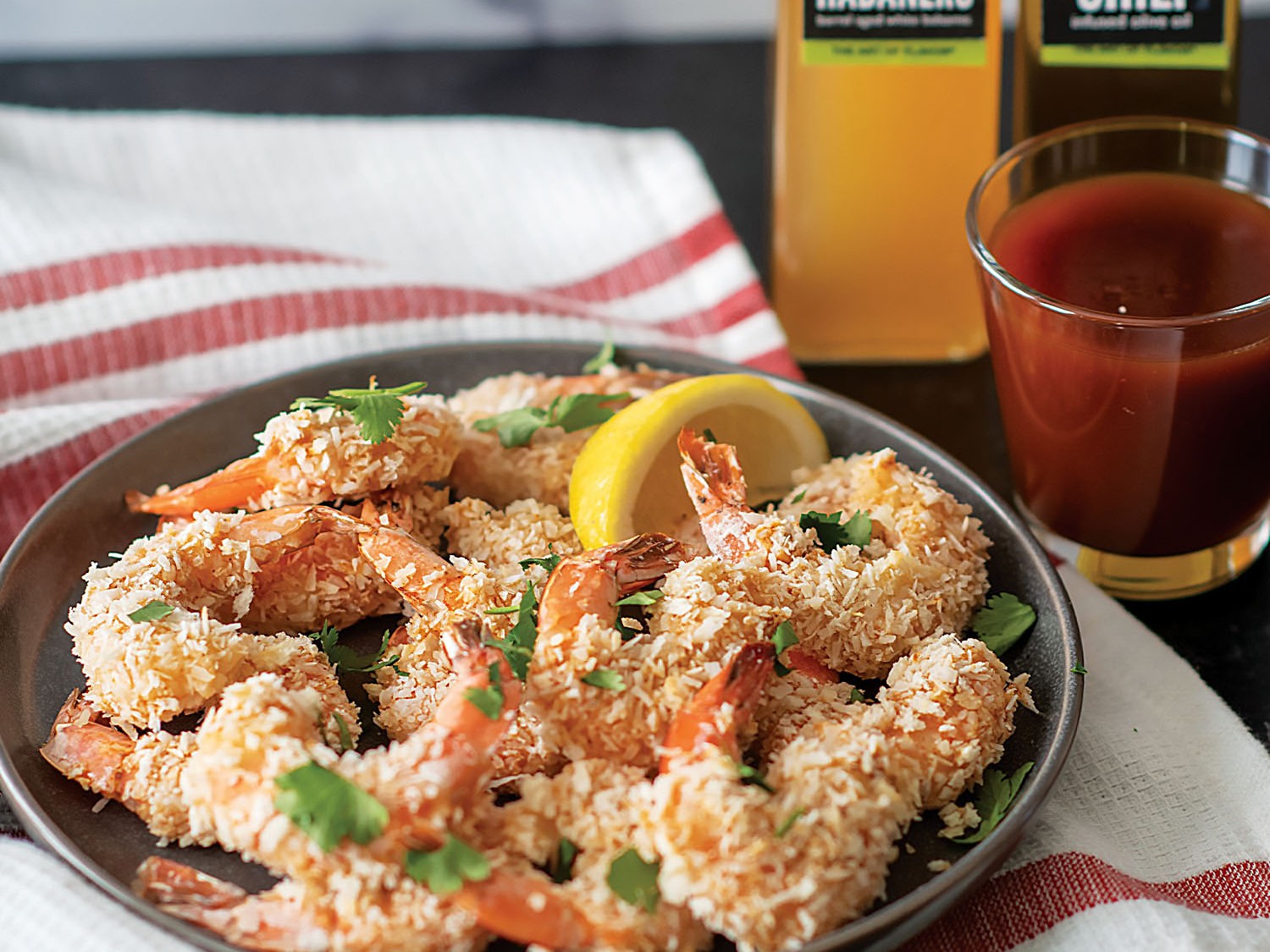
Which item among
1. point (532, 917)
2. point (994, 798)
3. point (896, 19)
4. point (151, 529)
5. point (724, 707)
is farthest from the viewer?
point (896, 19)

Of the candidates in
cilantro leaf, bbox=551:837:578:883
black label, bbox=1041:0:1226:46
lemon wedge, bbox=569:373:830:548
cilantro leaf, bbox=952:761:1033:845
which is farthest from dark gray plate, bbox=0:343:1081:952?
black label, bbox=1041:0:1226:46

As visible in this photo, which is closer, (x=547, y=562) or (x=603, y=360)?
(x=547, y=562)

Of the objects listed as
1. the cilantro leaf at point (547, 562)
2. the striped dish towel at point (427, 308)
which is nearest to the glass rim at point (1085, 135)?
the striped dish towel at point (427, 308)

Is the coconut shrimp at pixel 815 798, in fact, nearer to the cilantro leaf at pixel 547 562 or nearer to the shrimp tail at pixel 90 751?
the cilantro leaf at pixel 547 562

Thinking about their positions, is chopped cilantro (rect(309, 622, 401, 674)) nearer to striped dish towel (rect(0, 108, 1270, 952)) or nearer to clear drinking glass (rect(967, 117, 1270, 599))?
striped dish towel (rect(0, 108, 1270, 952))

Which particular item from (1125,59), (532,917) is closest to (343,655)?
(532,917)

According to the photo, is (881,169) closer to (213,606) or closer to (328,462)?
(328,462)

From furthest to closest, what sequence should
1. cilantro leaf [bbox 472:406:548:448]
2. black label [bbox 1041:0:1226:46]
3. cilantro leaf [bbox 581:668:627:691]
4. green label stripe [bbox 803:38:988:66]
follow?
green label stripe [bbox 803:38:988:66] < black label [bbox 1041:0:1226:46] < cilantro leaf [bbox 472:406:548:448] < cilantro leaf [bbox 581:668:627:691]
